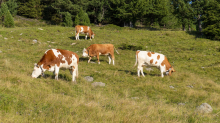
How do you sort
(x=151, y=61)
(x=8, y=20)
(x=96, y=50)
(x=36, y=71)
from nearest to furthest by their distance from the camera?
(x=36, y=71), (x=151, y=61), (x=96, y=50), (x=8, y=20)

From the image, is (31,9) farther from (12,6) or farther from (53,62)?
(53,62)

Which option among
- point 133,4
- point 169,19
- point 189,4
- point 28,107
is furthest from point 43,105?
point 169,19

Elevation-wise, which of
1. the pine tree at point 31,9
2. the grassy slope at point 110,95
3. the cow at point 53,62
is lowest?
the grassy slope at point 110,95

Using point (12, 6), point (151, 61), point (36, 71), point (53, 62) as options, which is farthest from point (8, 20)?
point (12, 6)

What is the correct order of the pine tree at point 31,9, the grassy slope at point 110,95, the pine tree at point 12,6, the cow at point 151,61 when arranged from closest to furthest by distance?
the grassy slope at point 110,95 < the cow at point 151,61 < the pine tree at point 12,6 < the pine tree at point 31,9

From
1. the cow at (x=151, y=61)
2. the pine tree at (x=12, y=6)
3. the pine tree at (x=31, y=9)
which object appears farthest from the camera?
the pine tree at (x=31, y=9)

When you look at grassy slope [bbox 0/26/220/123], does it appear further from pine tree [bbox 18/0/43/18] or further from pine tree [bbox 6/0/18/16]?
pine tree [bbox 18/0/43/18]

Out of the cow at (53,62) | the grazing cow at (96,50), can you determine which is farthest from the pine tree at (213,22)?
the cow at (53,62)

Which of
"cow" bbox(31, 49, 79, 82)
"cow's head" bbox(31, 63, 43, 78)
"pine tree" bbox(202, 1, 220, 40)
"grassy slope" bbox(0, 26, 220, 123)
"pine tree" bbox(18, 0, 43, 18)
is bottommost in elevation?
"grassy slope" bbox(0, 26, 220, 123)

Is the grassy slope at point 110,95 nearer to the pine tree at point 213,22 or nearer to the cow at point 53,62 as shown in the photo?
the cow at point 53,62

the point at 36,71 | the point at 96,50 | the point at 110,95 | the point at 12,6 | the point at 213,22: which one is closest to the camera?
the point at 110,95

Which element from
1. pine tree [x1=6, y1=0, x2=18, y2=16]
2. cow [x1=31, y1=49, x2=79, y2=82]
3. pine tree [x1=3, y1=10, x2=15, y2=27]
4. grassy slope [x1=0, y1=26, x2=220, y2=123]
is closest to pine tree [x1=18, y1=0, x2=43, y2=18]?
pine tree [x1=6, y1=0, x2=18, y2=16]

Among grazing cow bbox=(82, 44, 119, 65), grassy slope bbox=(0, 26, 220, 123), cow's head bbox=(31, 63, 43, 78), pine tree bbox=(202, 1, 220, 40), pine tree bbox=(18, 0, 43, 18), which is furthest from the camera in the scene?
pine tree bbox=(18, 0, 43, 18)

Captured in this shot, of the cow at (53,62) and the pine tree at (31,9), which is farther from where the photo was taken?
the pine tree at (31,9)
